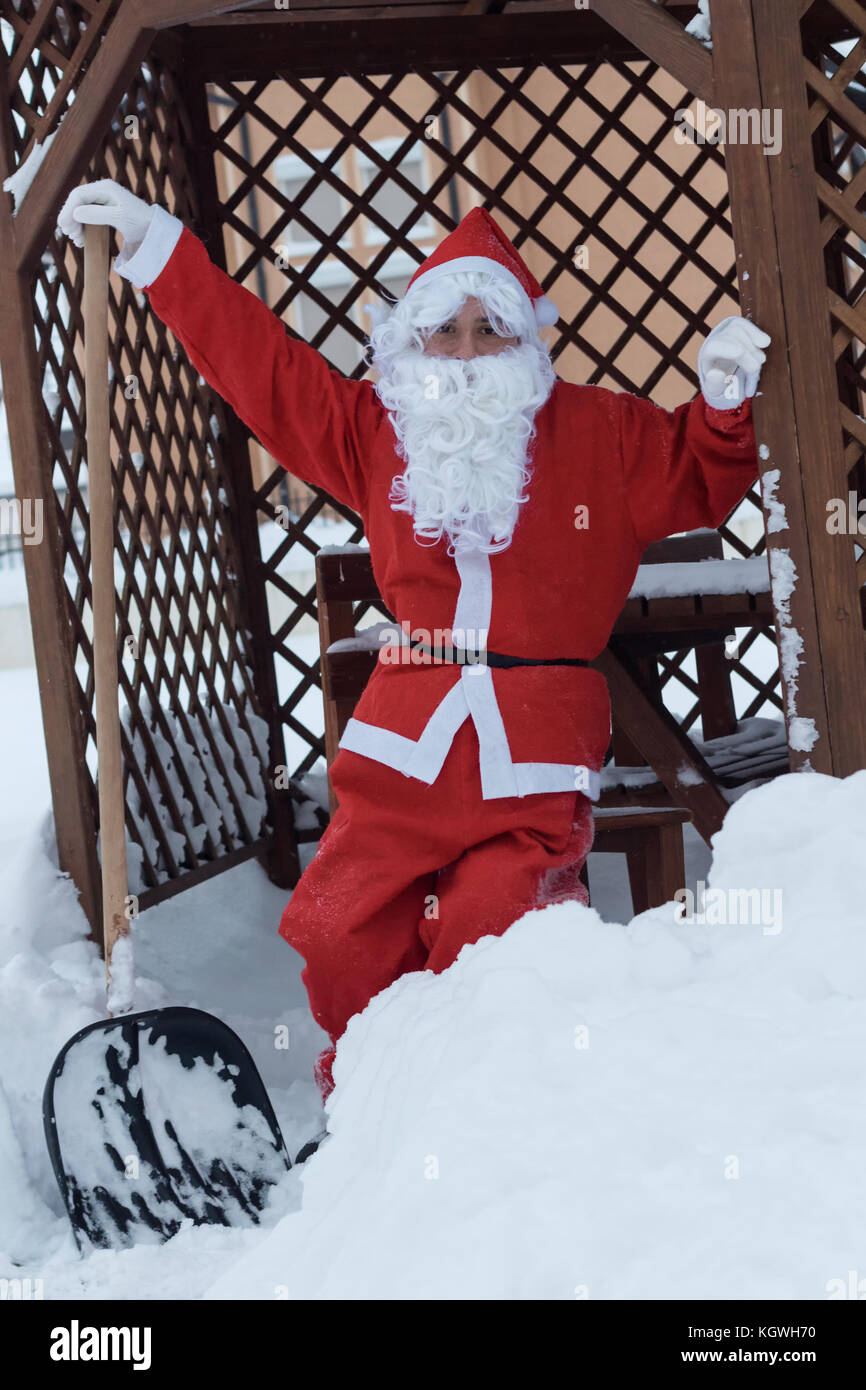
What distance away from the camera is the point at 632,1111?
3.74ft

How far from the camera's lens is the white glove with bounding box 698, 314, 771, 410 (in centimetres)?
155

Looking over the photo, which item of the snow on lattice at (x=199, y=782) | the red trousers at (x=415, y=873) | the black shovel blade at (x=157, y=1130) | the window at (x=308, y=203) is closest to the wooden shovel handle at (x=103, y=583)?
the black shovel blade at (x=157, y=1130)

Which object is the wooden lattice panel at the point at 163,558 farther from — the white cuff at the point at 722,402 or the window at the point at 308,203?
the window at the point at 308,203

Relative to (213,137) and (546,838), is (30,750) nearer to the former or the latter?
(213,137)

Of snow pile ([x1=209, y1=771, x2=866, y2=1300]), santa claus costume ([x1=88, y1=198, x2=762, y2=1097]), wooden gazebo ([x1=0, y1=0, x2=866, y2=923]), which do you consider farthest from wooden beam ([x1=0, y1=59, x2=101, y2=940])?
snow pile ([x1=209, y1=771, x2=866, y2=1300])

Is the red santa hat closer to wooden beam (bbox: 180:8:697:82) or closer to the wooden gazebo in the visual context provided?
the wooden gazebo

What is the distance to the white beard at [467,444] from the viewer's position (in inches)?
70.6

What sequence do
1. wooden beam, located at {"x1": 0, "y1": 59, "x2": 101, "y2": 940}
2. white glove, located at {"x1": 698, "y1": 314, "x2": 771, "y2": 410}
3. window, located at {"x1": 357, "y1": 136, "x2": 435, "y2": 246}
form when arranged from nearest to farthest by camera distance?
white glove, located at {"x1": 698, "y1": 314, "x2": 771, "y2": 410} < wooden beam, located at {"x1": 0, "y1": 59, "x2": 101, "y2": 940} < window, located at {"x1": 357, "y1": 136, "x2": 435, "y2": 246}

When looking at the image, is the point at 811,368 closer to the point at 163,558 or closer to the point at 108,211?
the point at 108,211

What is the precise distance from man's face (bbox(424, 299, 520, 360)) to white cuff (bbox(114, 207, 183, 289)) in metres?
0.40

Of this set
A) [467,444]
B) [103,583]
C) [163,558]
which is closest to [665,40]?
[467,444]

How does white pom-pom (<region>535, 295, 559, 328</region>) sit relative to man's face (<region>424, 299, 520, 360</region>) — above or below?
above

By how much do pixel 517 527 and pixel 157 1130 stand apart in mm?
959

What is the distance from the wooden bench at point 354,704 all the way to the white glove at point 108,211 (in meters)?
0.68
